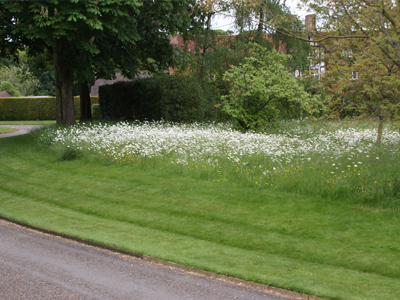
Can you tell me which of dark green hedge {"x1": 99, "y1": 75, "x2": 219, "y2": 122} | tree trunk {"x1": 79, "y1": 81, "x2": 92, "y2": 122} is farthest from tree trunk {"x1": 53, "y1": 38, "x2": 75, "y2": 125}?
tree trunk {"x1": 79, "y1": 81, "x2": 92, "y2": 122}

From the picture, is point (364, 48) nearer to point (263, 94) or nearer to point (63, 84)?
point (263, 94)

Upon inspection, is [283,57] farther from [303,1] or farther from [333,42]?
[303,1]

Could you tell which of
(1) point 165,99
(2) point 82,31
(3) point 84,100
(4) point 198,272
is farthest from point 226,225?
(3) point 84,100

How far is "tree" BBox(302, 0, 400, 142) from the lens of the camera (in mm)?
8328

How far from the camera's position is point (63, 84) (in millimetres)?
18797

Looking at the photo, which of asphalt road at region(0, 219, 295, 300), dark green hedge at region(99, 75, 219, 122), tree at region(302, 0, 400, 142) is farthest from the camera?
dark green hedge at region(99, 75, 219, 122)

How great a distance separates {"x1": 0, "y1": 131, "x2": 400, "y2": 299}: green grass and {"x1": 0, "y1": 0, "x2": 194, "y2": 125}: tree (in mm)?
6268

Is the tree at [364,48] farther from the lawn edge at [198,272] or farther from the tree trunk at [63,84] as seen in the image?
the tree trunk at [63,84]

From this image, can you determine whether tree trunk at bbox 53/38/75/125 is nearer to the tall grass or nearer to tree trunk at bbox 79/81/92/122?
the tall grass

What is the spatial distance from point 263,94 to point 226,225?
10.2 meters

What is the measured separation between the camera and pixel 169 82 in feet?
68.1

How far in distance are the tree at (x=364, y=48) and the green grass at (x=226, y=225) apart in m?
2.89

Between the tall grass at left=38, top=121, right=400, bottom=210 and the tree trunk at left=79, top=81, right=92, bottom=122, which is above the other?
the tree trunk at left=79, top=81, right=92, bottom=122

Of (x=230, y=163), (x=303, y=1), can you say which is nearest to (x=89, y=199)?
(x=230, y=163)
